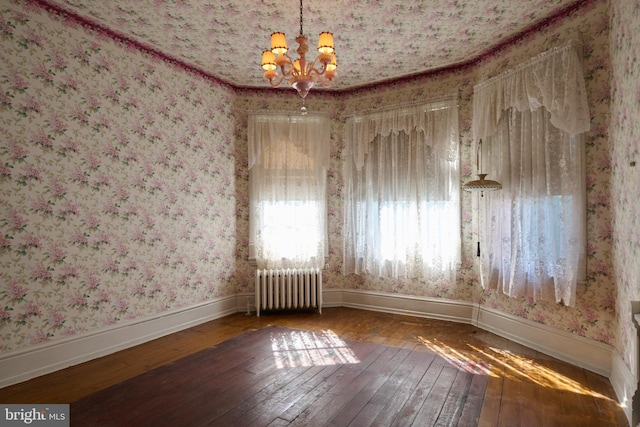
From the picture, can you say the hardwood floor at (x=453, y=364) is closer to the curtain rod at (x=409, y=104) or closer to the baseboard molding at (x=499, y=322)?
the baseboard molding at (x=499, y=322)

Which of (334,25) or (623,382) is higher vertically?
(334,25)

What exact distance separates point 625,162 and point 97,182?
4449 millimetres

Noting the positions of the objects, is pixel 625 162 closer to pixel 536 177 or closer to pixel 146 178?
pixel 536 177

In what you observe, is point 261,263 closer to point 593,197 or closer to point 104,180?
point 104,180

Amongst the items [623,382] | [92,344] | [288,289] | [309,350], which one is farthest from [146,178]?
[623,382]

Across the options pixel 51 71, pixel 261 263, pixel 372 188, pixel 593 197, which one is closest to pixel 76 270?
pixel 51 71

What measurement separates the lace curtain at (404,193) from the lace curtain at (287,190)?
44 centimetres

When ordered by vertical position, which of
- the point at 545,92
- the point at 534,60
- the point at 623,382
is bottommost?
the point at 623,382

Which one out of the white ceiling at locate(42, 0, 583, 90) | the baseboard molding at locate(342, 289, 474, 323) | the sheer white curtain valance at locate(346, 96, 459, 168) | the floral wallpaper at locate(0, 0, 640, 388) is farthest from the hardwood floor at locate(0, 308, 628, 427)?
the white ceiling at locate(42, 0, 583, 90)

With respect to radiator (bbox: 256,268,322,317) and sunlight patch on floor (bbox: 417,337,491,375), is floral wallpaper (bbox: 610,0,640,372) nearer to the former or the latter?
sunlight patch on floor (bbox: 417,337,491,375)

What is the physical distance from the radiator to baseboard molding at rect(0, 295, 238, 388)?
662 millimetres

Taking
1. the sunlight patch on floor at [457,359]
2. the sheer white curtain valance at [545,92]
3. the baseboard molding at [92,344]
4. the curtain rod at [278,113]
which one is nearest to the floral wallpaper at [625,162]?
the sheer white curtain valance at [545,92]

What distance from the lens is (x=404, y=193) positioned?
4.92 meters

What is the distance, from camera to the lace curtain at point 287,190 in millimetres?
5168
